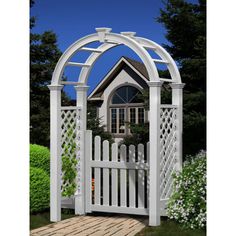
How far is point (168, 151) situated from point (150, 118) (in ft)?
1.88

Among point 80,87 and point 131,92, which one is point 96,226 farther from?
point 131,92

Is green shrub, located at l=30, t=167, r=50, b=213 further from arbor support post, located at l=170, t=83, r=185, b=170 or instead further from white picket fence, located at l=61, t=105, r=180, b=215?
arbor support post, located at l=170, t=83, r=185, b=170

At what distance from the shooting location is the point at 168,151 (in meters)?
6.27

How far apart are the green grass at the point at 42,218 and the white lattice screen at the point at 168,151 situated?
127 cm

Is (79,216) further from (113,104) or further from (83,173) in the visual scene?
(113,104)

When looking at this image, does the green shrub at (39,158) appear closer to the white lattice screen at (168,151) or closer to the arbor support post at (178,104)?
the white lattice screen at (168,151)

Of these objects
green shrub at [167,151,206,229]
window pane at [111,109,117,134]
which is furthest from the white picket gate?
window pane at [111,109,117,134]

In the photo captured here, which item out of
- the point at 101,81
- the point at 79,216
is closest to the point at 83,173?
the point at 79,216

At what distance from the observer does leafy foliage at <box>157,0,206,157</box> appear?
341 inches

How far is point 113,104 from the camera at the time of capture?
2111 cm

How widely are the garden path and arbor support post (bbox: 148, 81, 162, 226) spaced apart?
0.23 metres

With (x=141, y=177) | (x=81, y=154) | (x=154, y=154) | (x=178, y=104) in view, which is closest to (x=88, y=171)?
(x=81, y=154)
